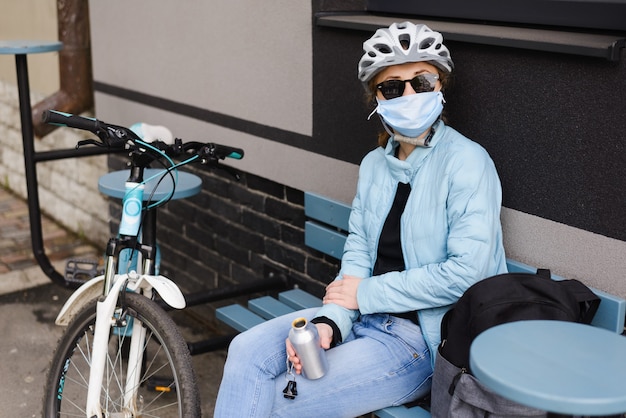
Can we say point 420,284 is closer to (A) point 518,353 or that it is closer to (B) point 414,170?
(B) point 414,170

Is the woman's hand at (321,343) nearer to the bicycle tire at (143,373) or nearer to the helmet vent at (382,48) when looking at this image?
the bicycle tire at (143,373)

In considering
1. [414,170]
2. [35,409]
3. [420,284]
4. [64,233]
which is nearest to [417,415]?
[420,284]

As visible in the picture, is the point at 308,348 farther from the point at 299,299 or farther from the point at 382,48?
the point at 299,299

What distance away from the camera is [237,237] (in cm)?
448

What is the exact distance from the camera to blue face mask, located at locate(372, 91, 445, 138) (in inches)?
109

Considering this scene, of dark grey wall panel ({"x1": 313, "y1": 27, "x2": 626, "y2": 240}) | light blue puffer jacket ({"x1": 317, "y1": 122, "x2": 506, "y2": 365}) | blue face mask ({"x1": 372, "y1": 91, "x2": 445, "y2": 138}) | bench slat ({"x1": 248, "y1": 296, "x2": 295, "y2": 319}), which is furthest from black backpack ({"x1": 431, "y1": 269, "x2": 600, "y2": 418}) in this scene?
bench slat ({"x1": 248, "y1": 296, "x2": 295, "y2": 319})

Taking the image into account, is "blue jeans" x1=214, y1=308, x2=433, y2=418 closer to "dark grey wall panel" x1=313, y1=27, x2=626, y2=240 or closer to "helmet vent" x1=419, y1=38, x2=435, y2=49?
"dark grey wall panel" x1=313, y1=27, x2=626, y2=240

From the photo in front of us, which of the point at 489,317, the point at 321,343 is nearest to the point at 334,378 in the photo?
the point at 321,343

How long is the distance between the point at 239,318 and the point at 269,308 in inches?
5.1

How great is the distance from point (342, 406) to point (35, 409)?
172 cm

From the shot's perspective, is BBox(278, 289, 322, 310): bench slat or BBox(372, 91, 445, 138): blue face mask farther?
BBox(278, 289, 322, 310): bench slat

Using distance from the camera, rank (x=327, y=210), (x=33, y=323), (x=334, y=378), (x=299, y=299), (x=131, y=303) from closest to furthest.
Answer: (x=334, y=378) < (x=131, y=303) < (x=327, y=210) < (x=299, y=299) < (x=33, y=323)

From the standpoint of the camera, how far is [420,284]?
2.74 metres

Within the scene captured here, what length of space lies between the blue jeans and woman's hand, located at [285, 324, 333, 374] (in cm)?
3
